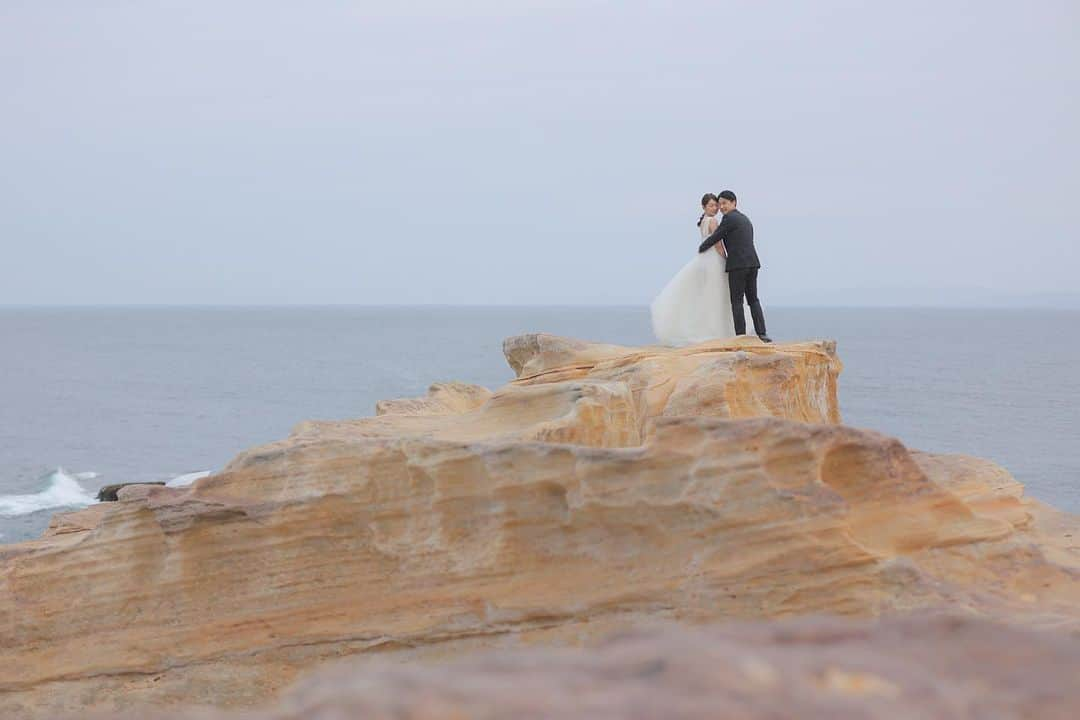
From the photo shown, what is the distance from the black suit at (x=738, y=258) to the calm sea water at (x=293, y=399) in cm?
1986

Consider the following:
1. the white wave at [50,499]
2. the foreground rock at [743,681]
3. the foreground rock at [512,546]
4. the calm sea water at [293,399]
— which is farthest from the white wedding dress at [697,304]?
the white wave at [50,499]

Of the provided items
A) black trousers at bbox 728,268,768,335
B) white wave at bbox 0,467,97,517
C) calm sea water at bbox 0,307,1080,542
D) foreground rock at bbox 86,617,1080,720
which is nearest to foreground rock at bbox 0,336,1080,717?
black trousers at bbox 728,268,768,335

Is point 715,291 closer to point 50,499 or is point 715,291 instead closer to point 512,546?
point 512,546

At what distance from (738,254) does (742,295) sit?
53 cm

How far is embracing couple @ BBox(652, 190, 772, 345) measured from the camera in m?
13.5

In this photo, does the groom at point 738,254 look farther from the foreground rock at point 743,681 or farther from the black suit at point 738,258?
the foreground rock at point 743,681

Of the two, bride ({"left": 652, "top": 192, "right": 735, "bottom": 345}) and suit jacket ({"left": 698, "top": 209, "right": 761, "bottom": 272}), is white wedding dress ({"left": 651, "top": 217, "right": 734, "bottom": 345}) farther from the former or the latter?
suit jacket ({"left": 698, "top": 209, "right": 761, "bottom": 272})

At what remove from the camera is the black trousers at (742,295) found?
→ 1352 centimetres

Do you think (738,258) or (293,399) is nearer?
(738,258)

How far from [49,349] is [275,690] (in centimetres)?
11052

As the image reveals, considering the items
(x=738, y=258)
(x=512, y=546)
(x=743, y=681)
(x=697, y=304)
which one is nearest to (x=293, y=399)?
(x=697, y=304)

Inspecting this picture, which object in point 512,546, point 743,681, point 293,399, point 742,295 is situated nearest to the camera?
point 743,681

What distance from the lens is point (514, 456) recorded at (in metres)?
8.57

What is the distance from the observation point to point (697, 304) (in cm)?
1389
